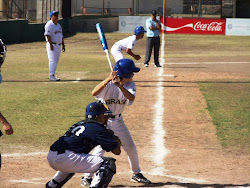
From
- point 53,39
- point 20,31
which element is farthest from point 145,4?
point 53,39

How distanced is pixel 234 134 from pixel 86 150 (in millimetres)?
5229

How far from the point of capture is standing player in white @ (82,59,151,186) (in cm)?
745

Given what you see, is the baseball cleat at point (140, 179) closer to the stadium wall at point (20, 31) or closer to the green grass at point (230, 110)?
the green grass at point (230, 110)

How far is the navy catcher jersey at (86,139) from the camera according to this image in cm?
649

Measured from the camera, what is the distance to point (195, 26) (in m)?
44.6

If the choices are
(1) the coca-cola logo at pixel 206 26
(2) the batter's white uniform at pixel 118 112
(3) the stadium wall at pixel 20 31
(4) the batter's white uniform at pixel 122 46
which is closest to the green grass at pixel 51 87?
(3) the stadium wall at pixel 20 31

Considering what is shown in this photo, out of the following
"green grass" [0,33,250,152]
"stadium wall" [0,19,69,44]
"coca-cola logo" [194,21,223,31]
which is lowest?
"green grass" [0,33,250,152]

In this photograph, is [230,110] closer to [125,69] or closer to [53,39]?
[53,39]

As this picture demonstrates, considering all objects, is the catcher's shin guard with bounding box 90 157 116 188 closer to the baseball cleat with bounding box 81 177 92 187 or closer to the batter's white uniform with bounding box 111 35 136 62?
the baseball cleat with bounding box 81 177 92 187

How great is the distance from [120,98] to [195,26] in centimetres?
3757

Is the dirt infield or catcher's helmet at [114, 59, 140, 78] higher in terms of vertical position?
catcher's helmet at [114, 59, 140, 78]

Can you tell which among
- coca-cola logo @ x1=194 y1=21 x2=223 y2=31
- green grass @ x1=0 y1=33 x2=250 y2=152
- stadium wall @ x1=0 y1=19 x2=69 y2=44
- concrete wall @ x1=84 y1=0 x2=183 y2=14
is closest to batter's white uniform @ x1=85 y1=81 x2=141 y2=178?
green grass @ x1=0 y1=33 x2=250 y2=152

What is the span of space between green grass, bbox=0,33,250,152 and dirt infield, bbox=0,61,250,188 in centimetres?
68

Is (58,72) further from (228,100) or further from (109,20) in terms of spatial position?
(109,20)
